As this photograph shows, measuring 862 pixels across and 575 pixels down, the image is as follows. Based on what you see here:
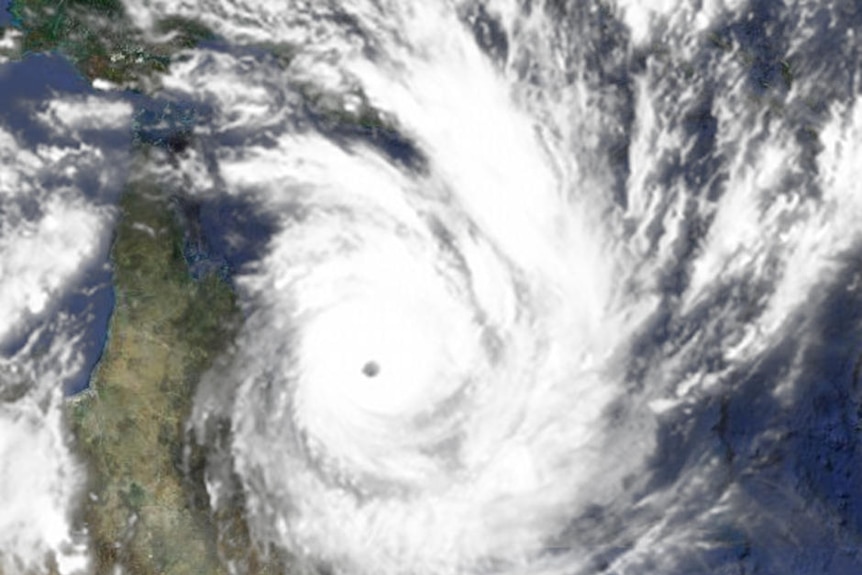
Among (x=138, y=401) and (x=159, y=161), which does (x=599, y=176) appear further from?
(x=138, y=401)

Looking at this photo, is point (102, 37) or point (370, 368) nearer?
point (102, 37)

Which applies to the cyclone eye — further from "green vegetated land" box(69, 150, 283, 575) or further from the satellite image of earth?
"green vegetated land" box(69, 150, 283, 575)

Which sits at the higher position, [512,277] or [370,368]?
[512,277]

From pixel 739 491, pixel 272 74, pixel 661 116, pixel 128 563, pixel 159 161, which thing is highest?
pixel 661 116

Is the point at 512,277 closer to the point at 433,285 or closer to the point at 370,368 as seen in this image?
the point at 433,285

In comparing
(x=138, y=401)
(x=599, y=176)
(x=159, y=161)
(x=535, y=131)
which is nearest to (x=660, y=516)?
(x=599, y=176)

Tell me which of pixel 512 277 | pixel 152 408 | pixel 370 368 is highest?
pixel 512 277

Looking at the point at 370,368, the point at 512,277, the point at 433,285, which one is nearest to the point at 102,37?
the point at 433,285
